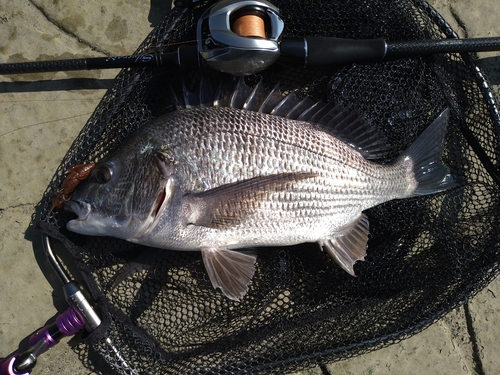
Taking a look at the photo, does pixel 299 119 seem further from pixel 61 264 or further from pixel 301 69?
pixel 61 264

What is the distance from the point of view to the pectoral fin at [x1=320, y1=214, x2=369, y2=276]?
2137 mm

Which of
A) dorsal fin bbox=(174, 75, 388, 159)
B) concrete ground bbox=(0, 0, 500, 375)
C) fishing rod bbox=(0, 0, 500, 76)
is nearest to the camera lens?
fishing rod bbox=(0, 0, 500, 76)

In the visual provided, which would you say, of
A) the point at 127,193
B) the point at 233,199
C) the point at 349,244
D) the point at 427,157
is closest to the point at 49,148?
the point at 127,193

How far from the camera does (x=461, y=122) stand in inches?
91.5

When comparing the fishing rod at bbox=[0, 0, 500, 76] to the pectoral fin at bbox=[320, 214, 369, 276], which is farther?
the pectoral fin at bbox=[320, 214, 369, 276]

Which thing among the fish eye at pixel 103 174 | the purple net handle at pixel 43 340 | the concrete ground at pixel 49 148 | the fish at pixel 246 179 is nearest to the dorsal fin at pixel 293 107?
the fish at pixel 246 179

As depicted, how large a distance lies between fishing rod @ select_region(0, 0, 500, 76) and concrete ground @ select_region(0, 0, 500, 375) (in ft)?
0.90

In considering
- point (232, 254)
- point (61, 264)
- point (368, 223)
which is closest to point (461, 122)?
point (368, 223)

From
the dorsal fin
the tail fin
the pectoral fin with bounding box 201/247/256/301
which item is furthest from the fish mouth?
the tail fin

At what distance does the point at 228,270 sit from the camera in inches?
78.8

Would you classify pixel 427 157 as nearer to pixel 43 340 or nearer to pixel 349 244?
pixel 349 244

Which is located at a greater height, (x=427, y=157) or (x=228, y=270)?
(x=427, y=157)

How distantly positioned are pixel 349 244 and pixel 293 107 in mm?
788

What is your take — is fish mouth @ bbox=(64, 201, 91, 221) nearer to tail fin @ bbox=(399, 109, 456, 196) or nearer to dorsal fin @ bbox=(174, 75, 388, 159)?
dorsal fin @ bbox=(174, 75, 388, 159)
